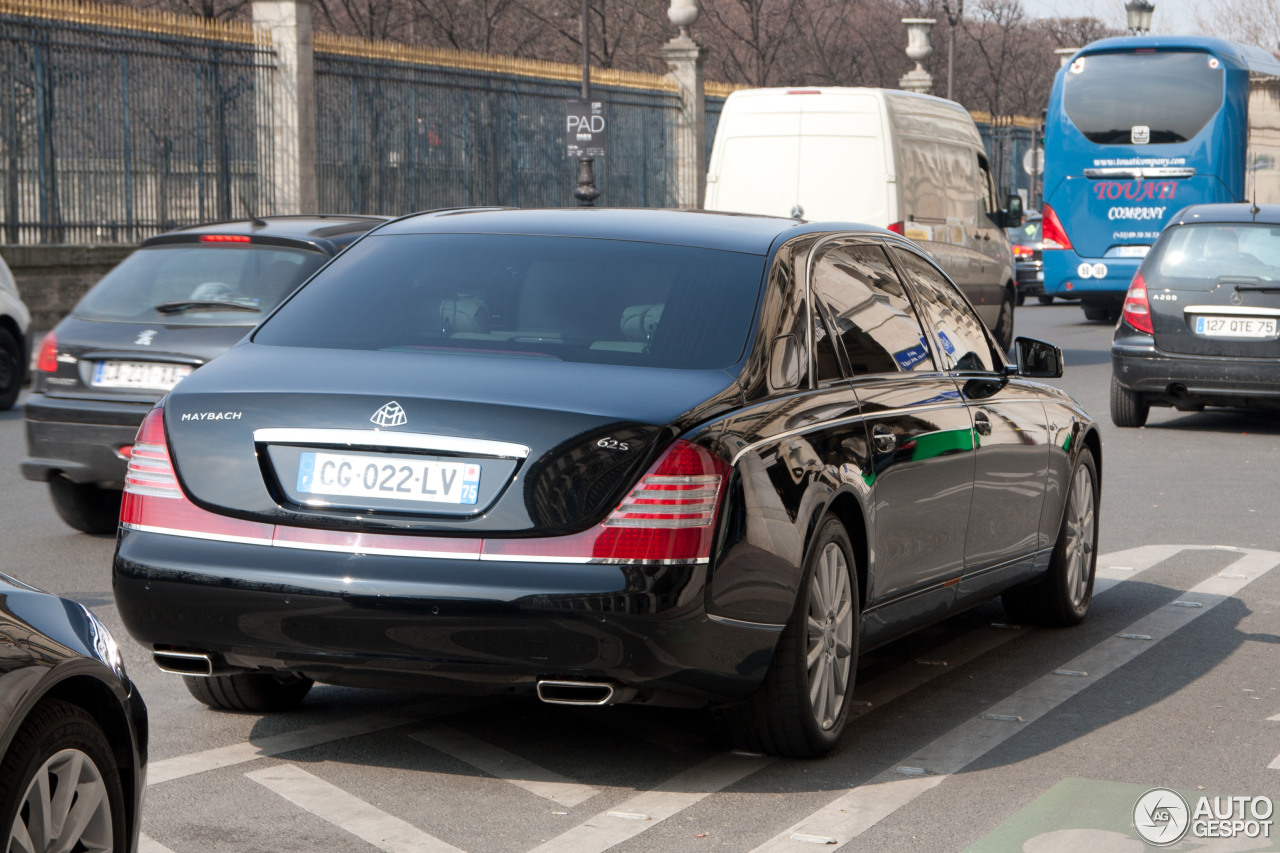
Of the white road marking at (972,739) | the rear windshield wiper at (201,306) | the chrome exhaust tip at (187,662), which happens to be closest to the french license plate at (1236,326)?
the white road marking at (972,739)

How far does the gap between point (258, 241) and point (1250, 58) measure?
20.3m

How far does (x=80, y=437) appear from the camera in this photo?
8.70 meters

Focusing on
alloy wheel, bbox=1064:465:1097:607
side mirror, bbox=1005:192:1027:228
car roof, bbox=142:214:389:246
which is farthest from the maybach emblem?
side mirror, bbox=1005:192:1027:228

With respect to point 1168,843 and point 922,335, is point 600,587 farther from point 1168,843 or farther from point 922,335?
point 922,335

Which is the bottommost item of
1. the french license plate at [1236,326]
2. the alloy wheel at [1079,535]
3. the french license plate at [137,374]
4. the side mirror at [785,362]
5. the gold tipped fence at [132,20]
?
the alloy wheel at [1079,535]

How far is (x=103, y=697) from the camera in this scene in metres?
3.50

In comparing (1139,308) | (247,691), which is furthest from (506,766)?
(1139,308)

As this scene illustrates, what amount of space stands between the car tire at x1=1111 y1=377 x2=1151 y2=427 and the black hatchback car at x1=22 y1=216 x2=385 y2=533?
25.4 ft

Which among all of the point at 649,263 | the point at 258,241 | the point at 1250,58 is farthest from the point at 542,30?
the point at 649,263

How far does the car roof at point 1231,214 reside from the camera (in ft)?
47.2

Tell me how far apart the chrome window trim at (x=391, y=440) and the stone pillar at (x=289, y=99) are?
21.9 metres

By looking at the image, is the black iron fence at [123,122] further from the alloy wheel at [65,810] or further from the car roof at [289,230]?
the alloy wheel at [65,810]

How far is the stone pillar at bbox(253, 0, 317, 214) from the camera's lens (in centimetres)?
2627

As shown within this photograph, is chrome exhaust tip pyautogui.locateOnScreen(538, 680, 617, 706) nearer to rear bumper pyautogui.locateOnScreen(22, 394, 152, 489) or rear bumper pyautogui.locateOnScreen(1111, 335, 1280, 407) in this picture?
rear bumper pyautogui.locateOnScreen(22, 394, 152, 489)
